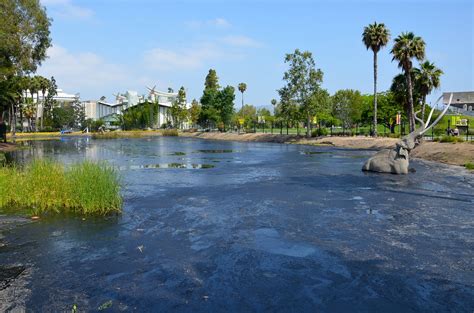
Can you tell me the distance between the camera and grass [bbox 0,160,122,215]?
14.9 meters

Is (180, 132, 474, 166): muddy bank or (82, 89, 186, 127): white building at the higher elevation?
(82, 89, 186, 127): white building

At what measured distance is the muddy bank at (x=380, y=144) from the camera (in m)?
33.0

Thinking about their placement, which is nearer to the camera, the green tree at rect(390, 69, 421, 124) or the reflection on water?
the reflection on water

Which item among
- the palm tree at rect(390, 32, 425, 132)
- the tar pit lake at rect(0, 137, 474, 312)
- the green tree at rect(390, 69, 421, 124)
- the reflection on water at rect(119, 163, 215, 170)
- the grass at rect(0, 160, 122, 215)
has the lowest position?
the tar pit lake at rect(0, 137, 474, 312)

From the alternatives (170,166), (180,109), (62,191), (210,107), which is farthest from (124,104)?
(62,191)

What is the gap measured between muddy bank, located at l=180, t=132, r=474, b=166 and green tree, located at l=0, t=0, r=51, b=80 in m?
34.0

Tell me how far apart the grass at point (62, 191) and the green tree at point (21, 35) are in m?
22.0

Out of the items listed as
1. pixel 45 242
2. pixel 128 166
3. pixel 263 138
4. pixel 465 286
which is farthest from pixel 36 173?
pixel 263 138

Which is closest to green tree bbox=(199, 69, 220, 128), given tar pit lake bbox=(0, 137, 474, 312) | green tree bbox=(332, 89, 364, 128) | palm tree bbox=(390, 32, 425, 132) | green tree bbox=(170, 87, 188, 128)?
green tree bbox=(170, 87, 188, 128)

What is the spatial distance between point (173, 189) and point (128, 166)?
38.9ft

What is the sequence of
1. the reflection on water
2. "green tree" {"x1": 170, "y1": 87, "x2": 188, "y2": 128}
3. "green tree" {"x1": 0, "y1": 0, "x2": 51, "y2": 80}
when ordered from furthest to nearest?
1. "green tree" {"x1": 170, "y1": 87, "x2": 188, "y2": 128}
2. "green tree" {"x1": 0, "y1": 0, "x2": 51, "y2": 80}
3. the reflection on water

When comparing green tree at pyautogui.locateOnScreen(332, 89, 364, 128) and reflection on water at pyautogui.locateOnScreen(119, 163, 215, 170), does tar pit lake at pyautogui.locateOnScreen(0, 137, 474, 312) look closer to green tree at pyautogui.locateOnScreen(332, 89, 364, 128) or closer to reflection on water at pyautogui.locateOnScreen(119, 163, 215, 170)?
reflection on water at pyautogui.locateOnScreen(119, 163, 215, 170)

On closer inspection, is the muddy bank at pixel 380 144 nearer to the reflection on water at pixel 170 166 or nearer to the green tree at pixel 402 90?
the green tree at pixel 402 90

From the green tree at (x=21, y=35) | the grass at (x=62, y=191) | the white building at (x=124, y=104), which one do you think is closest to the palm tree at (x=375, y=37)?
the green tree at (x=21, y=35)
